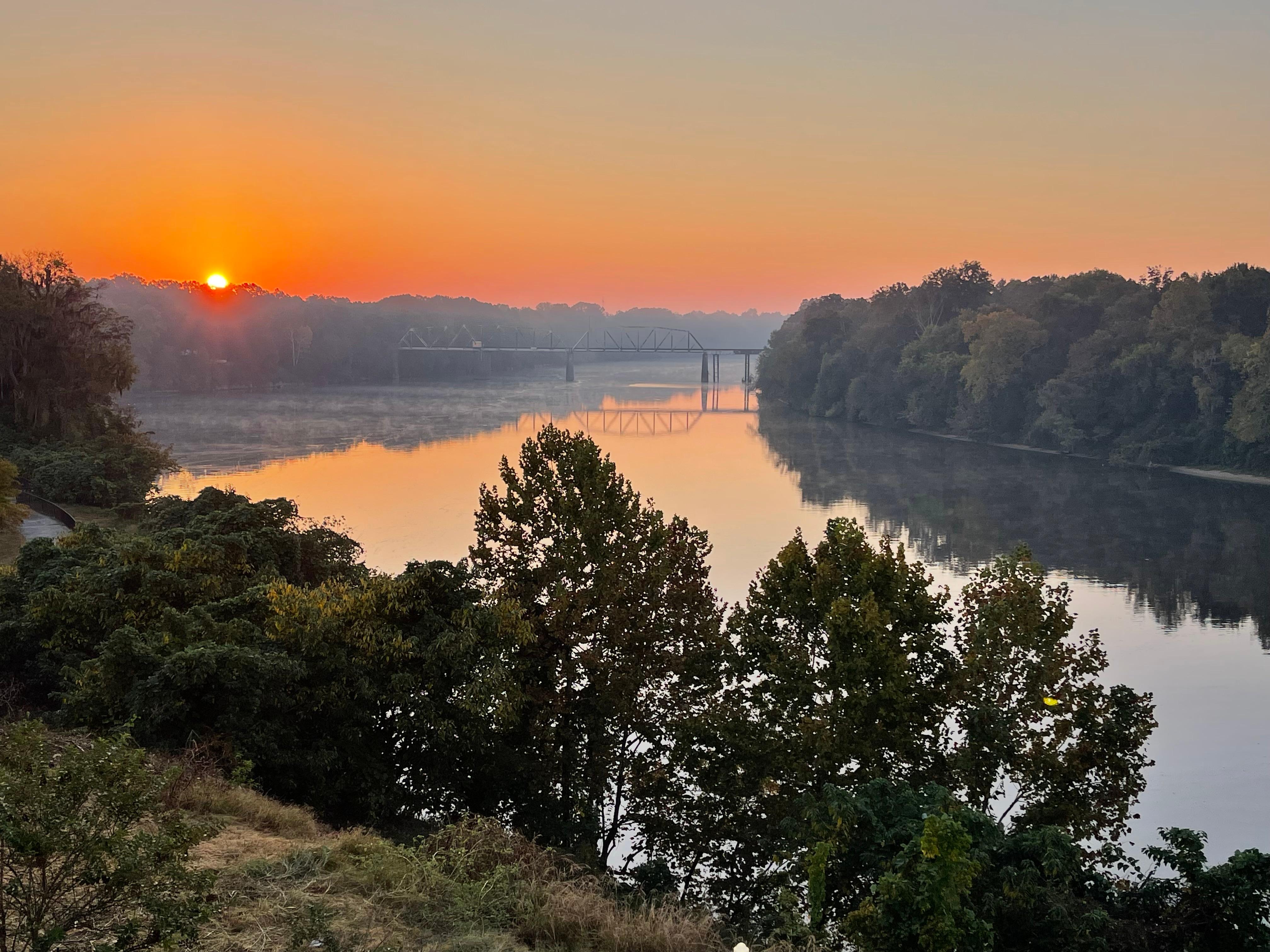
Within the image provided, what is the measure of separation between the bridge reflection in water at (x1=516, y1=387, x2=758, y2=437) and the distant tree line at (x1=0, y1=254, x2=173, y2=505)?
3666cm

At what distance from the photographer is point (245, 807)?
10.3m

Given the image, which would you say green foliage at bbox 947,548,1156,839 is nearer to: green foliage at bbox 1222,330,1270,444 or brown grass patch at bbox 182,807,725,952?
brown grass patch at bbox 182,807,725,952

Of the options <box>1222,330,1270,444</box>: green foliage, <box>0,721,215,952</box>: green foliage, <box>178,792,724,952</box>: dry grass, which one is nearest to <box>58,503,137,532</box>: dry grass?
<box>178,792,724,952</box>: dry grass

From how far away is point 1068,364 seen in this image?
7288 centimetres

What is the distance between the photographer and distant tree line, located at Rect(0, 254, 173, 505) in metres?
37.0

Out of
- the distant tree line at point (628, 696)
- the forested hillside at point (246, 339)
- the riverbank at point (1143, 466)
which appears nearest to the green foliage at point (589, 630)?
the distant tree line at point (628, 696)

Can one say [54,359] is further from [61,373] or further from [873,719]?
[873,719]

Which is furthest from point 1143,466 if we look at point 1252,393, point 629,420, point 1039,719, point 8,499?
point 8,499

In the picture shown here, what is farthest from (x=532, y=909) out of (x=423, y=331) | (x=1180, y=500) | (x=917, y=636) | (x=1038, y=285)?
(x=423, y=331)

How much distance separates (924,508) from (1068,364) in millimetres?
32360

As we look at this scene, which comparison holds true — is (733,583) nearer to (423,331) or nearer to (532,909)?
(532,909)

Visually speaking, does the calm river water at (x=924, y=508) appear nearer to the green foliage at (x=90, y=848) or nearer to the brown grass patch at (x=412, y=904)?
the brown grass patch at (x=412, y=904)

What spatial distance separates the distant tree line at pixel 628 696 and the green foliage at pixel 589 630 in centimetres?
4

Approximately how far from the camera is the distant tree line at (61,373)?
36969mm
